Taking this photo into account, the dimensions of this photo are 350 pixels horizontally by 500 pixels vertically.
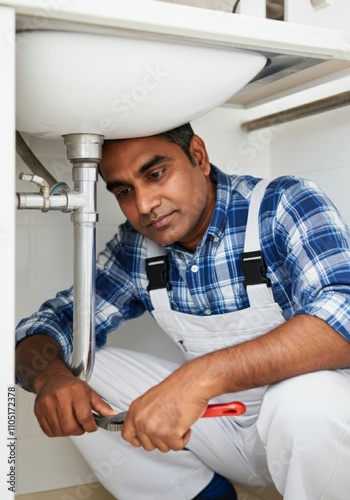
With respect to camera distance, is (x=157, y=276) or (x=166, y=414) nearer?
(x=166, y=414)

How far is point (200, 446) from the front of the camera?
3.94 feet

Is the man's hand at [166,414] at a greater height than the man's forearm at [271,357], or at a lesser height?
lesser

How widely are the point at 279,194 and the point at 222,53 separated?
0.86 feet

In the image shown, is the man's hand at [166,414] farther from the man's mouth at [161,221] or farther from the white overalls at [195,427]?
the man's mouth at [161,221]

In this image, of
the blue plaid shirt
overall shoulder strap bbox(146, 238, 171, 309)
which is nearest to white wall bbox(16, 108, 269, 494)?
the blue plaid shirt

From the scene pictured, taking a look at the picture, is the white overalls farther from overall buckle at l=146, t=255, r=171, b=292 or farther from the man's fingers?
the man's fingers

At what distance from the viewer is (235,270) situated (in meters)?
1.12

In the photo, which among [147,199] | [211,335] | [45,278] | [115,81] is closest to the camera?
[115,81]

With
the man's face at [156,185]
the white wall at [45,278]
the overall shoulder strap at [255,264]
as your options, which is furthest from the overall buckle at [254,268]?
the white wall at [45,278]

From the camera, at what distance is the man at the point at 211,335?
884 millimetres

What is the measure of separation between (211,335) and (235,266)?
139 mm

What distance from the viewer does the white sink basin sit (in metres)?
0.81

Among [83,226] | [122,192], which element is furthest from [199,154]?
[83,226]

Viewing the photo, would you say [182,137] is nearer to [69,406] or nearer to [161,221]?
[161,221]
